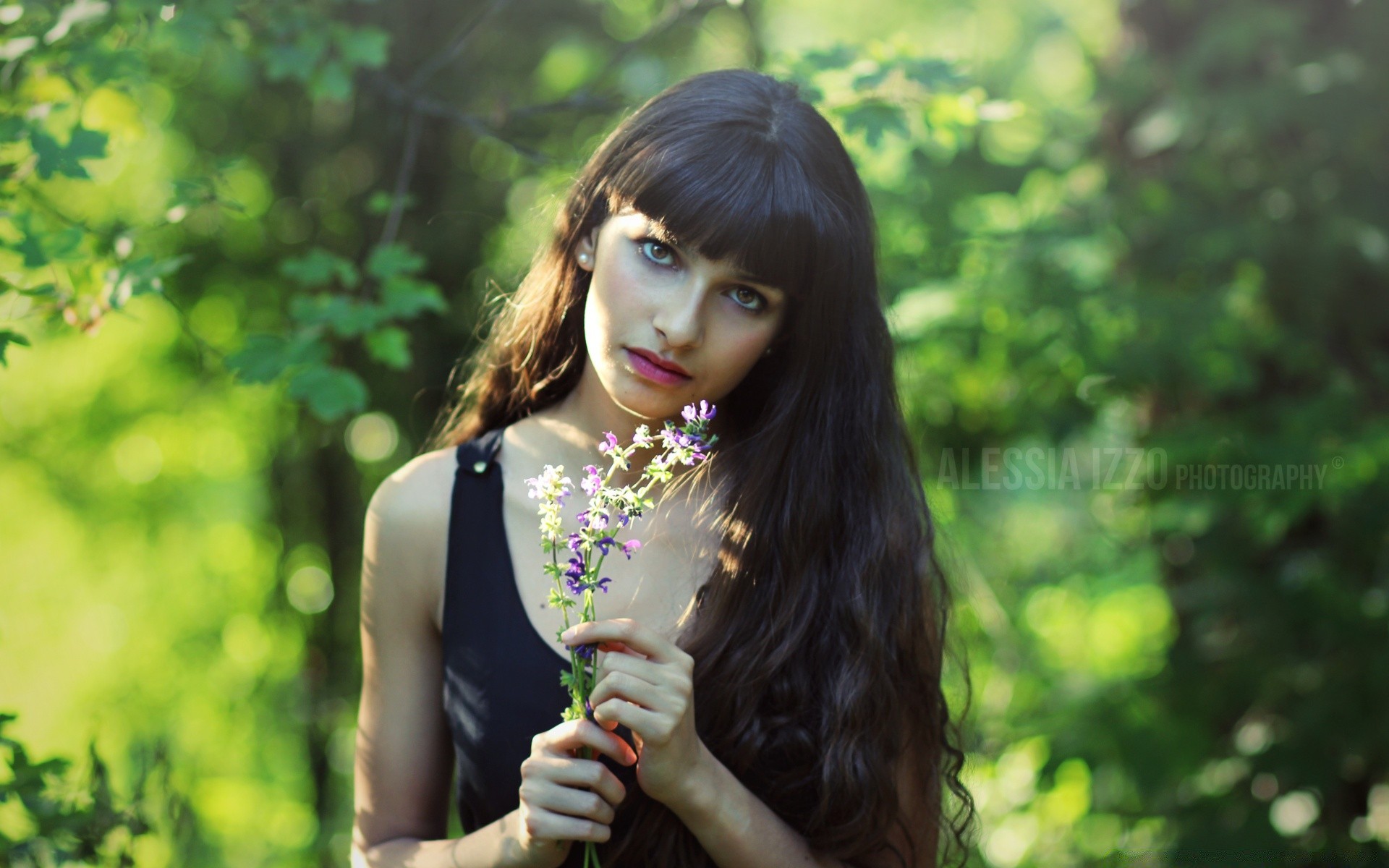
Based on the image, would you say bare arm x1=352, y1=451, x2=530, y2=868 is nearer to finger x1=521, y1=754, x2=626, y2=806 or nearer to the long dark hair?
the long dark hair

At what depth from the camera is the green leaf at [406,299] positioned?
2387 millimetres

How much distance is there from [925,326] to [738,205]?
4.77 ft

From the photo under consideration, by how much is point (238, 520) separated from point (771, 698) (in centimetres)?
459

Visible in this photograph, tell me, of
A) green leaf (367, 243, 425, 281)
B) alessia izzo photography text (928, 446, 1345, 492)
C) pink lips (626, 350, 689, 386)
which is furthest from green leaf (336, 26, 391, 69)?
alessia izzo photography text (928, 446, 1345, 492)

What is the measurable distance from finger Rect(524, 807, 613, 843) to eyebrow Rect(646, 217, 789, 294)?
824mm

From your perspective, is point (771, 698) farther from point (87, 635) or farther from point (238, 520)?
point (87, 635)

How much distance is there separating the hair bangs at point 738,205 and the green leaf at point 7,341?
1.10m

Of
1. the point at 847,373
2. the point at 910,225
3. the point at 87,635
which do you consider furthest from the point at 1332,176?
the point at 87,635

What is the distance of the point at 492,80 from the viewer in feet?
13.4

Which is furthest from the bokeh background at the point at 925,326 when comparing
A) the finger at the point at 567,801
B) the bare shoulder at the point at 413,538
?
the finger at the point at 567,801

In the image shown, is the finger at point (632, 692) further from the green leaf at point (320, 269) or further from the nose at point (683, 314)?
the green leaf at point (320, 269)

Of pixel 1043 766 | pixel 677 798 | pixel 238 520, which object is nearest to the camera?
pixel 677 798

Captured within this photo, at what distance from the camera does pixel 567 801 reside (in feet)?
4.52

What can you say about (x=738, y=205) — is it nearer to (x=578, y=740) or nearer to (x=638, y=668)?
(x=638, y=668)
